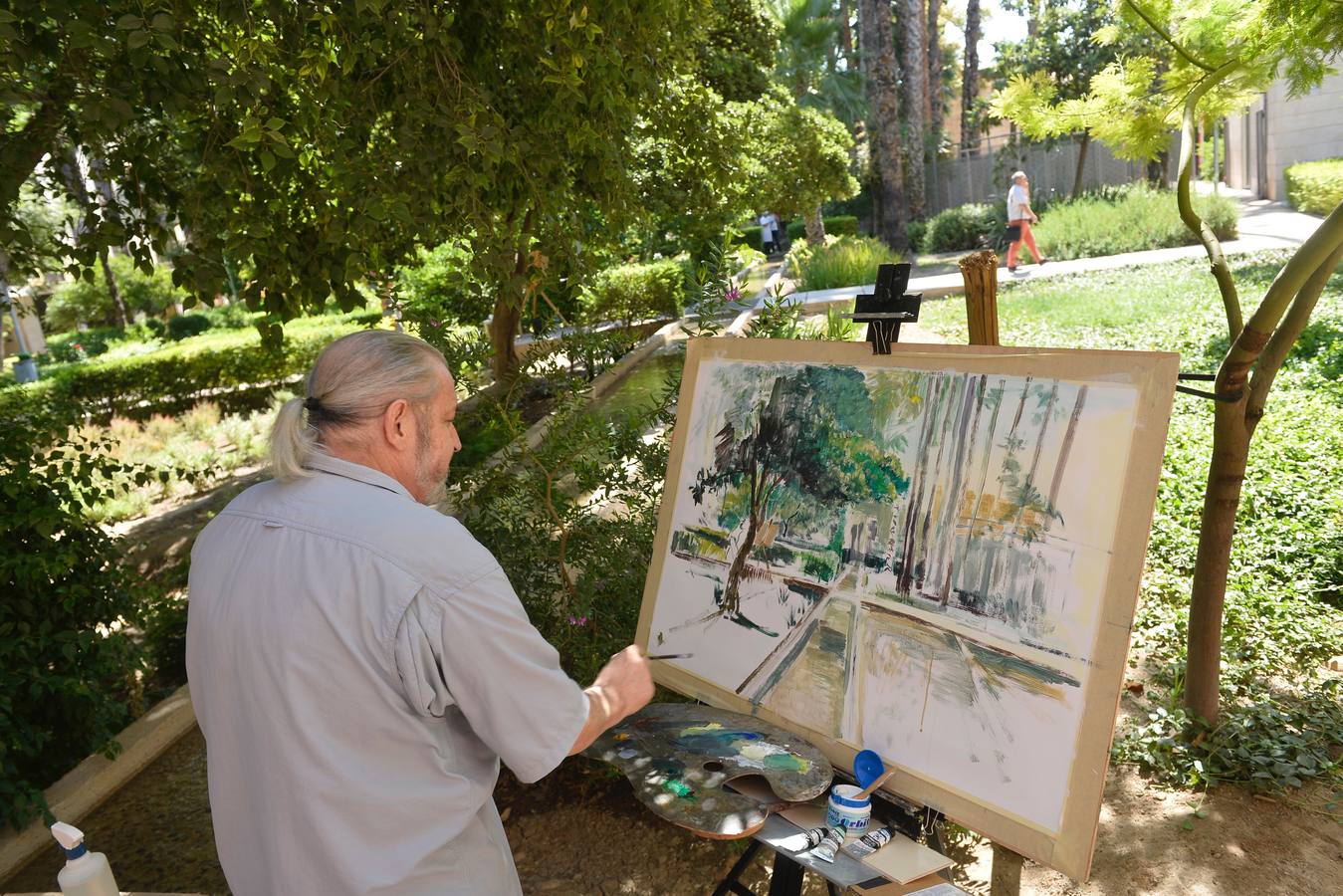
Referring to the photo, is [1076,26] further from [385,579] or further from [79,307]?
[79,307]

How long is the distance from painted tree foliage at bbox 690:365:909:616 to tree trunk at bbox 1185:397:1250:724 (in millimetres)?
1429

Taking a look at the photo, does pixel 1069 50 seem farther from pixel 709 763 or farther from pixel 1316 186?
pixel 709 763

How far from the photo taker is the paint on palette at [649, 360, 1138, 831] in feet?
5.90

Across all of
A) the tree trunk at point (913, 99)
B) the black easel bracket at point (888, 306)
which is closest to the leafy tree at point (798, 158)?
the tree trunk at point (913, 99)

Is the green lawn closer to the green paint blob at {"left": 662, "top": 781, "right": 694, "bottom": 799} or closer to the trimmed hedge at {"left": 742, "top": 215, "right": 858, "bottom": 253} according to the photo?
the green paint blob at {"left": 662, "top": 781, "right": 694, "bottom": 799}

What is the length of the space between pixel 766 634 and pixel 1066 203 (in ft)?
66.2

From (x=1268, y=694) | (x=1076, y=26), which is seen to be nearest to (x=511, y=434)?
(x=1268, y=694)

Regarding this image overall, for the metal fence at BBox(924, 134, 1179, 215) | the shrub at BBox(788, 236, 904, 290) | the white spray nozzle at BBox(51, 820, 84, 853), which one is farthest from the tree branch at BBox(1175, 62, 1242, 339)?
the metal fence at BBox(924, 134, 1179, 215)

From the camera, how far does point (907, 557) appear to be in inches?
83.1

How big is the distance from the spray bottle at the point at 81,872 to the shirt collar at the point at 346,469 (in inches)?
40.9

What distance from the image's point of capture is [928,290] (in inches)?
519

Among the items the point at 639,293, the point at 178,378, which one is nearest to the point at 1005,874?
the point at 639,293

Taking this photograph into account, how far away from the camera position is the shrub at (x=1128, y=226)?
1533cm

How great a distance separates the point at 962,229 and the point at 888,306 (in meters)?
20.1
